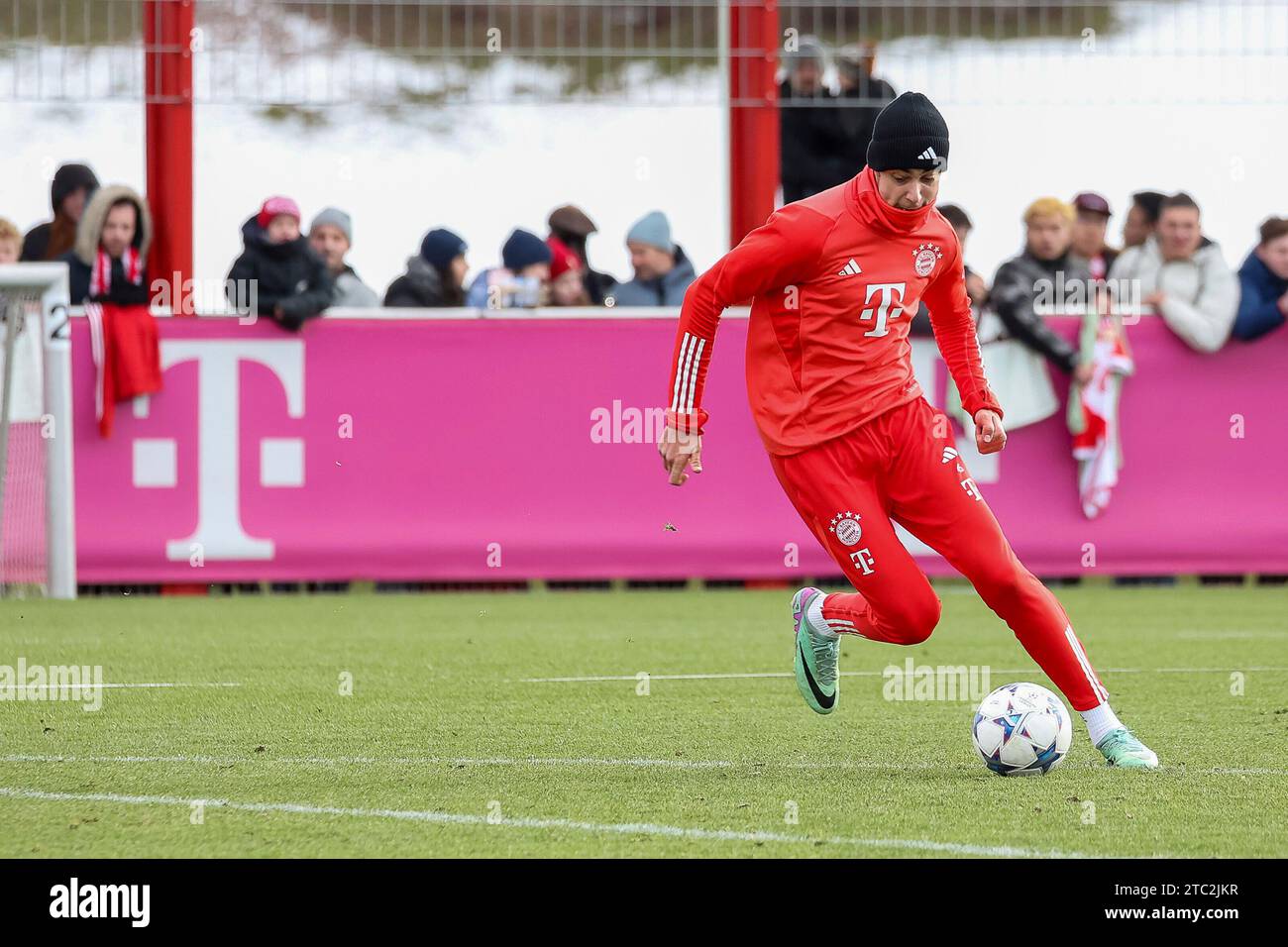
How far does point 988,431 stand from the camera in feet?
23.6

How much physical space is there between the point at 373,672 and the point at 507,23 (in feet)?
16.1

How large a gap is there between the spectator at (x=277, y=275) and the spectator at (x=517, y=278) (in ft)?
3.26

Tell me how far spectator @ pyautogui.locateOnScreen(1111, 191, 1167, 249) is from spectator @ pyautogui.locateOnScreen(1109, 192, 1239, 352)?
462mm

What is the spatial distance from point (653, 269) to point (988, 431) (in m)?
6.75

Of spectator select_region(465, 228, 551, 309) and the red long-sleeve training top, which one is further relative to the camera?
spectator select_region(465, 228, 551, 309)

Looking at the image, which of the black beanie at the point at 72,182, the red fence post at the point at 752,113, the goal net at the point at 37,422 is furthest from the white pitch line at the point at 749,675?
the black beanie at the point at 72,182

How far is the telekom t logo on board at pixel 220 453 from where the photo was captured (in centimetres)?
1284

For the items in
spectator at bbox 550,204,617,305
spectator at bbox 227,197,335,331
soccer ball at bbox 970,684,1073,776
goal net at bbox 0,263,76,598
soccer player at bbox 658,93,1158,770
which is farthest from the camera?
spectator at bbox 550,204,617,305

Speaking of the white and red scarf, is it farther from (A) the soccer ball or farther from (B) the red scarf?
(A) the soccer ball

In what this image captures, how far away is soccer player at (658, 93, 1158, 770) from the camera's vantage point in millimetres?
6840

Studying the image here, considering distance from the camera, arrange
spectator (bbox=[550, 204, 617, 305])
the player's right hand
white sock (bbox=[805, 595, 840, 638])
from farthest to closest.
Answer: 1. spectator (bbox=[550, 204, 617, 305])
2. white sock (bbox=[805, 595, 840, 638])
3. the player's right hand

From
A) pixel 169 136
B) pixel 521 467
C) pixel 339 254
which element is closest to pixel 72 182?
pixel 169 136

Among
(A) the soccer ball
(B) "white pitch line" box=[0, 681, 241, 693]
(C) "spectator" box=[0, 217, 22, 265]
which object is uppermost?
(C) "spectator" box=[0, 217, 22, 265]

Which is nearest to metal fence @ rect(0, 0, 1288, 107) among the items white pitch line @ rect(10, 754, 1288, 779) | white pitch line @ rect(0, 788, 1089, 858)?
white pitch line @ rect(10, 754, 1288, 779)
